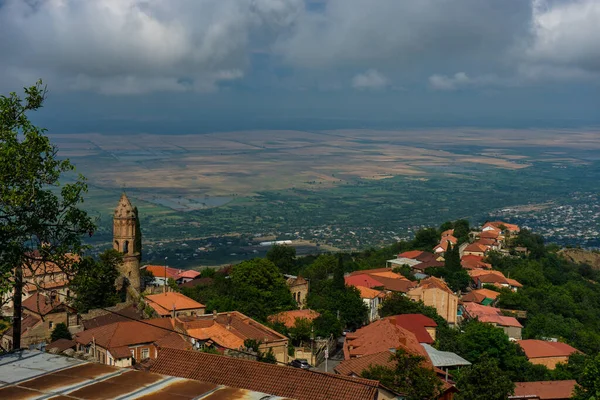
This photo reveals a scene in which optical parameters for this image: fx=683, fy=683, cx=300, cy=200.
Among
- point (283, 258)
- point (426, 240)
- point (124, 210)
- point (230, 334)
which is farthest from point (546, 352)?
point (426, 240)

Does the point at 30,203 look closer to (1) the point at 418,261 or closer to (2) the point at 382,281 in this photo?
(2) the point at 382,281

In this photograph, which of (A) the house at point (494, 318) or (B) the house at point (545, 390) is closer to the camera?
(B) the house at point (545, 390)

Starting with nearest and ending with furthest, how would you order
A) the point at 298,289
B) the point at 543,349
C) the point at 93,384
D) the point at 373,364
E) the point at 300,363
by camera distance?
the point at 93,384
the point at 373,364
the point at 300,363
the point at 543,349
the point at 298,289

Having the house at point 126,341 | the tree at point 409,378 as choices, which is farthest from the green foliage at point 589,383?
the house at point 126,341

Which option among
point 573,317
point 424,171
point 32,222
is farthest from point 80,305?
point 424,171

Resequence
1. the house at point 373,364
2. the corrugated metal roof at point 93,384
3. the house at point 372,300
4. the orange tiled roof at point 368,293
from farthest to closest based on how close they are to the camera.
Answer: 1. the orange tiled roof at point 368,293
2. the house at point 372,300
3. the house at point 373,364
4. the corrugated metal roof at point 93,384

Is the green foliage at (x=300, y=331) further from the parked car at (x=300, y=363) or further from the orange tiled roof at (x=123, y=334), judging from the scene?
the orange tiled roof at (x=123, y=334)

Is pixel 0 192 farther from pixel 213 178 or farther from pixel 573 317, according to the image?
pixel 213 178
